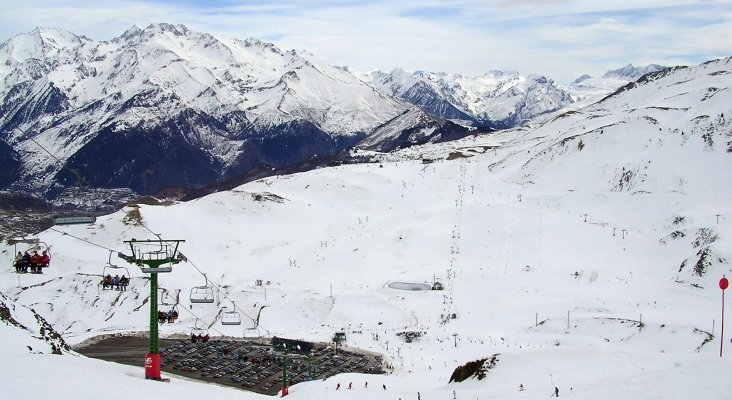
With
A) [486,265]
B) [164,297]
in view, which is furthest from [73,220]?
[486,265]

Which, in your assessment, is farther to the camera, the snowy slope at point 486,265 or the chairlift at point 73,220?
the snowy slope at point 486,265

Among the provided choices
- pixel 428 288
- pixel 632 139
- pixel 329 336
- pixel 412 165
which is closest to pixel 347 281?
pixel 428 288

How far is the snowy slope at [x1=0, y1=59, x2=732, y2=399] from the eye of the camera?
114ft

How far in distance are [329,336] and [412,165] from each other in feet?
267

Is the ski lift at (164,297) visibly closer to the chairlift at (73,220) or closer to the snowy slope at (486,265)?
the snowy slope at (486,265)

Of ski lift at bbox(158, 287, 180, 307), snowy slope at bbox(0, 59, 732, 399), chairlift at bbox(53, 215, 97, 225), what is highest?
chairlift at bbox(53, 215, 97, 225)

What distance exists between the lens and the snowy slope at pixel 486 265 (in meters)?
34.8

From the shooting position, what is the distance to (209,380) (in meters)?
50.2

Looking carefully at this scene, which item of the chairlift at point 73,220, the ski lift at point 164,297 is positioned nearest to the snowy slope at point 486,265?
the ski lift at point 164,297

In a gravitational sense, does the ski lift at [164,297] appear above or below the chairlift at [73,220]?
below

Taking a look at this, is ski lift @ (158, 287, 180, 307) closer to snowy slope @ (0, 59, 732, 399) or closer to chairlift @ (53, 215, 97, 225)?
snowy slope @ (0, 59, 732, 399)

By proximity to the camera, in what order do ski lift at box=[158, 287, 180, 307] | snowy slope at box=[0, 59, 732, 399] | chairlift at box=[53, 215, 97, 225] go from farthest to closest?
ski lift at box=[158, 287, 180, 307], snowy slope at box=[0, 59, 732, 399], chairlift at box=[53, 215, 97, 225]

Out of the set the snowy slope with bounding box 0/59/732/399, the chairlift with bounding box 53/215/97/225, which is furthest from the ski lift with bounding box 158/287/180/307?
the chairlift with bounding box 53/215/97/225

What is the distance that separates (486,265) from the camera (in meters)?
76.5
